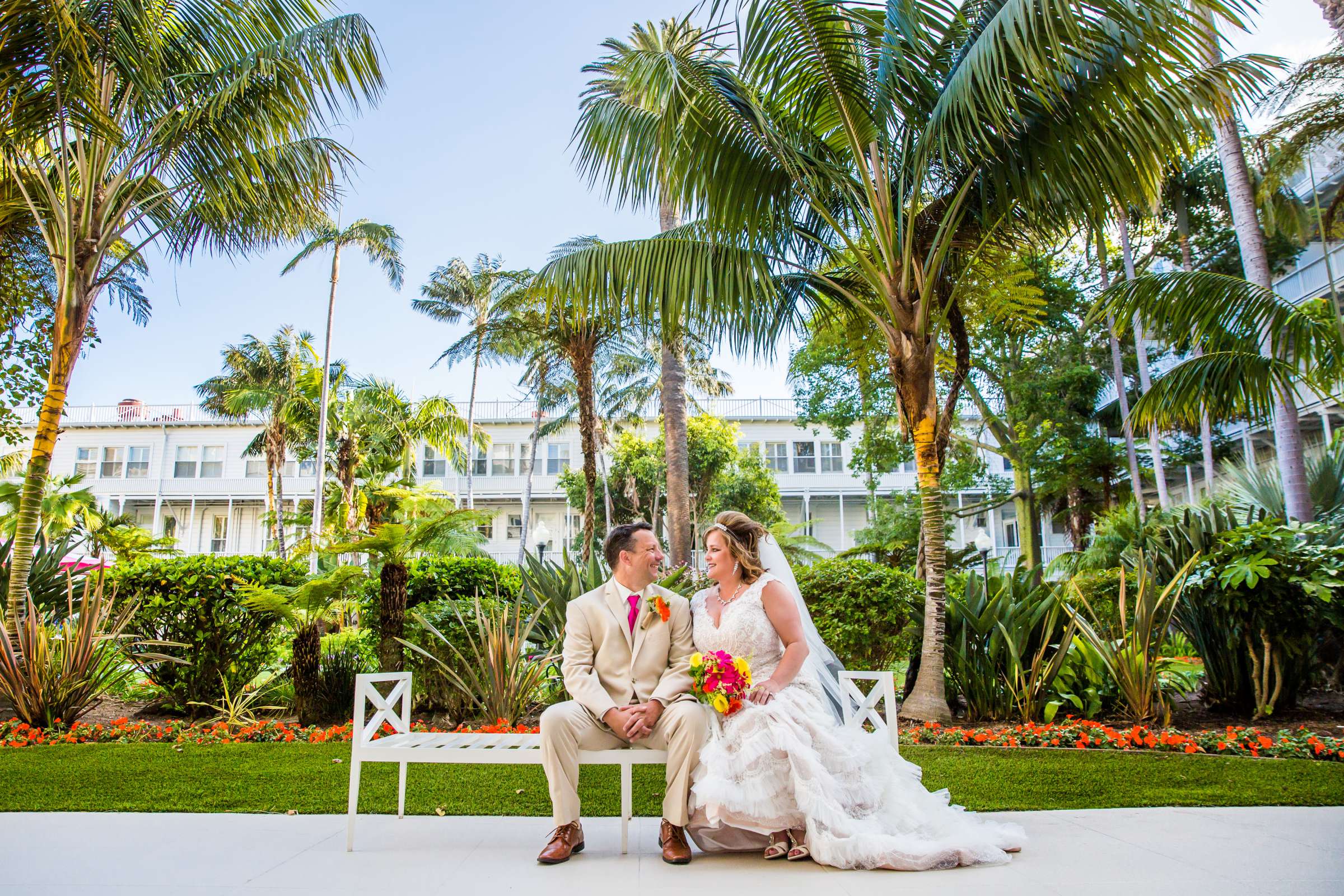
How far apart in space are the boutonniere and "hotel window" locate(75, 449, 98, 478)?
3616cm

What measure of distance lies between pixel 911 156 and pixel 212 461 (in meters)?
32.7

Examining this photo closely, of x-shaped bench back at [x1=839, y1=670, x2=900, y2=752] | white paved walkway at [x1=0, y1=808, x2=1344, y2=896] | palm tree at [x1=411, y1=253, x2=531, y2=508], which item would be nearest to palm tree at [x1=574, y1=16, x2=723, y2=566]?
x-shaped bench back at [x1=839, y1=670, x2=900, y2=752]

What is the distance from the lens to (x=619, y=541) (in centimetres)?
391

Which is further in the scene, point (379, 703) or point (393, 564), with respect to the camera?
point (393, 564)

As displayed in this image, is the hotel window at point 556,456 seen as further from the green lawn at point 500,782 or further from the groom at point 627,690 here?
the groom at point 627,690

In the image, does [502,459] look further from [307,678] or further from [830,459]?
[307,678]

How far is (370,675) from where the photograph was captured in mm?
3932

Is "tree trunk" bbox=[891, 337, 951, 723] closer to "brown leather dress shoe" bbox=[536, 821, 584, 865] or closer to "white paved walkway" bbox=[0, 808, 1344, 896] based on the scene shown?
"white paved walkway" bbox=[0, 808, 1344, 896]

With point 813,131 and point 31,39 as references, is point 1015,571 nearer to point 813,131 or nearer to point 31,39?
point 813,131

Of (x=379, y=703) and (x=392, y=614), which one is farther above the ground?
(x=392, y=614)

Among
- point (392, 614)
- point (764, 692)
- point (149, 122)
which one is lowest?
point (764, 692)

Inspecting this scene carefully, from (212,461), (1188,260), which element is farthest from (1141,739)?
(212,461)

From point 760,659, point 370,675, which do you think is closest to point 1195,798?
point 760,659

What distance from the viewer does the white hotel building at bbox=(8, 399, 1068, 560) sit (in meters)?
30.8
